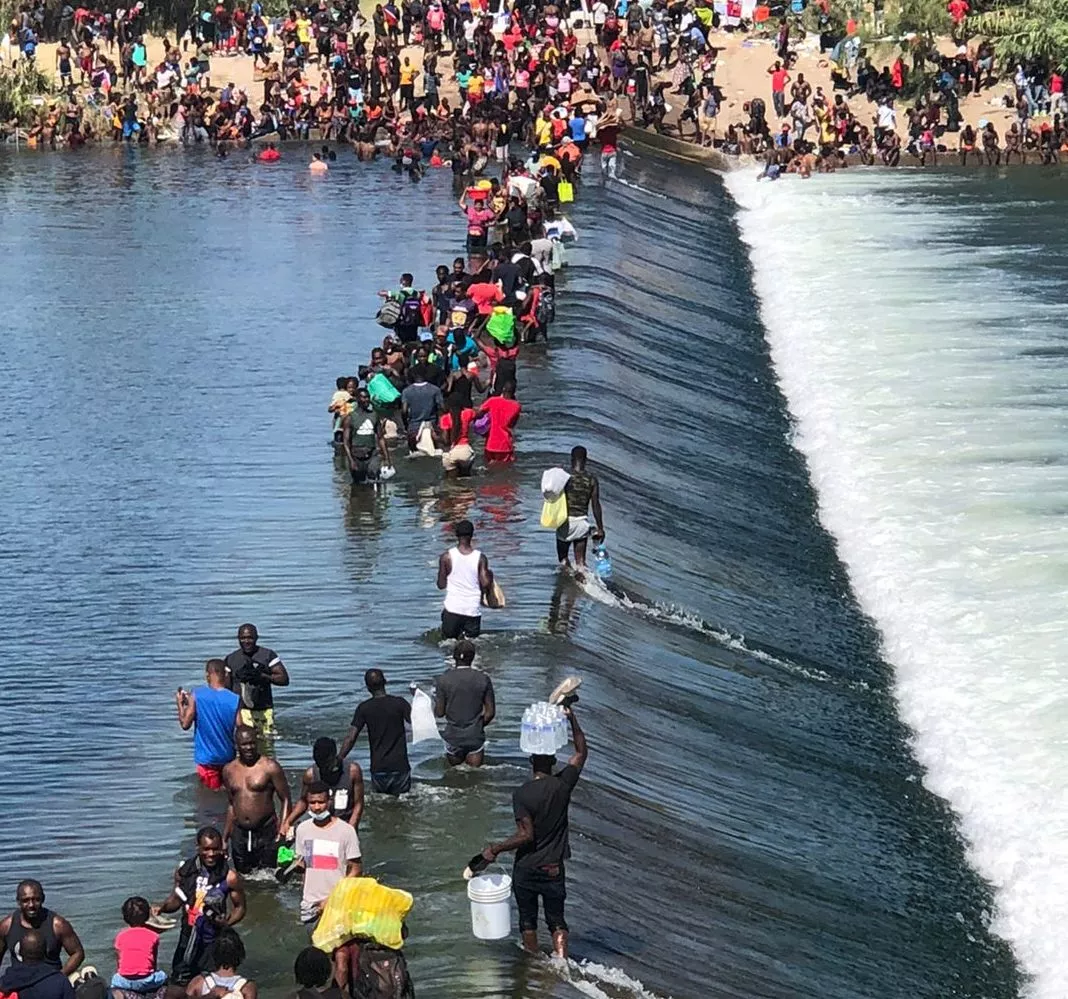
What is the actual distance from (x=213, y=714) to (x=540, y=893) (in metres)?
3.79

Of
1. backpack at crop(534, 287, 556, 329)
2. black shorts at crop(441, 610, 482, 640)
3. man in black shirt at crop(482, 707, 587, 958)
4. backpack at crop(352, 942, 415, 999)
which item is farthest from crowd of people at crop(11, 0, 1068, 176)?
backpack at crop(352, 942, 415, 999)

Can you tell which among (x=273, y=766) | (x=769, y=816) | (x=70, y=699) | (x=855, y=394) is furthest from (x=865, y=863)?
(x=855, y=394)

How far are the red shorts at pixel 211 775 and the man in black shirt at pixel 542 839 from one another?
3937mm

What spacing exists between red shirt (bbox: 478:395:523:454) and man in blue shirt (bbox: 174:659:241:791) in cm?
1130

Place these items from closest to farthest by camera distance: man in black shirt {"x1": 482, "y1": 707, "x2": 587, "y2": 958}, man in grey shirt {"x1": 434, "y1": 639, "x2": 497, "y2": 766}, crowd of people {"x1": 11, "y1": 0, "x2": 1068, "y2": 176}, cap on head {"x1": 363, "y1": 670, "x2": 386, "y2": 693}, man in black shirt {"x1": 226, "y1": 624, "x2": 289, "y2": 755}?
1. man in black shirt {"x1": 482, "y1": 707, "x2": 587, "y2": 958}
2. cap on head {"x1": 363, "y1": 670, "x2": 386, "y2": 693}
3. man in grey shirt {"x1": 434, "y1": 639, "x2": 497, "y2": 766}
4. man in black shirt {"x1": 226, "y1": 624, "x2": 289, "y2": 755}
5. crowd of people {"x1": 11, "y1": 0, "x2": 1068, "y2": 176}

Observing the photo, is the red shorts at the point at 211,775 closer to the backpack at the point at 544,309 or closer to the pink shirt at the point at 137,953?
the pink shirt at the point at 137,953

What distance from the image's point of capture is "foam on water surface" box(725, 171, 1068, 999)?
2155 centimetres

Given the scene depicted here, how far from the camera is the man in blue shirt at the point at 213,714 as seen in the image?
17.1 m

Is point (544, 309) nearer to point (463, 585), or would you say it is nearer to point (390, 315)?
point (390, 315)

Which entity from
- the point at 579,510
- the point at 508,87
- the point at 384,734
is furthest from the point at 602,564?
the point at 508,87

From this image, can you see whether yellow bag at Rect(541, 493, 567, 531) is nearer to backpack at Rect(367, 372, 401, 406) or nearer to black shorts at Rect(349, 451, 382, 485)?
black shorts at Rect(349, 451, 382, 485)

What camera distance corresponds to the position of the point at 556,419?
31.0 metres

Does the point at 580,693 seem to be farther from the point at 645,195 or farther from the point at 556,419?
the point at 645,195

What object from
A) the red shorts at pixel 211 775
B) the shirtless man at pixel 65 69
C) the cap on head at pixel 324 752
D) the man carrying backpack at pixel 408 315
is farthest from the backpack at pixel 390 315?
the shirtless man at pixel 65 69
